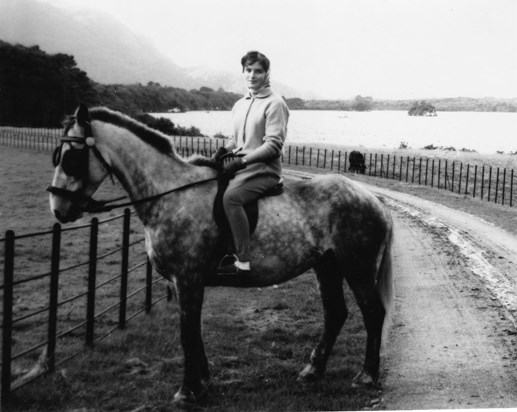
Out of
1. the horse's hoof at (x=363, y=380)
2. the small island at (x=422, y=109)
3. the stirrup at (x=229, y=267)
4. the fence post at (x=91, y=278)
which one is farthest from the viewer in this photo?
the small island at (x=422, y=109)

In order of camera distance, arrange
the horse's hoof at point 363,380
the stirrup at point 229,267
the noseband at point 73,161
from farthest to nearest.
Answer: the horse's hoof at point 363,380 < the stirrup at point 229,267 < the noseband at point 73,161

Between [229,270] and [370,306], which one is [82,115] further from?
[370,306]

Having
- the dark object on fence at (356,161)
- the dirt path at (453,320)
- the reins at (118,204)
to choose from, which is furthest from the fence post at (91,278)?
the dark object on fence at (356,161)

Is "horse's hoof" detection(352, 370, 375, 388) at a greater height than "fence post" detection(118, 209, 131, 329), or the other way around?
"fence post" detection(118, 209, 131, 329)

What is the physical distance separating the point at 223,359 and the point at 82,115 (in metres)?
2.65

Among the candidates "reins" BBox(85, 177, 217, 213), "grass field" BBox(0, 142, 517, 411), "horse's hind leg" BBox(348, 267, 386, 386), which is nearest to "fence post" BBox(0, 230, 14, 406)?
"grass field" BBox(0, 142, 517, 411)

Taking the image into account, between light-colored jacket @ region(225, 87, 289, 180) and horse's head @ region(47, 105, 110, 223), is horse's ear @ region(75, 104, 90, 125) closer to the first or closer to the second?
horse's head @ region(47, 105, 110, 223)

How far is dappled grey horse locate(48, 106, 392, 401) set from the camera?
4.45m

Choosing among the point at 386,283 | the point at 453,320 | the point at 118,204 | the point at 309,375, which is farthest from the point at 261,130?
the point at 453,320

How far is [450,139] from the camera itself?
7586 mm

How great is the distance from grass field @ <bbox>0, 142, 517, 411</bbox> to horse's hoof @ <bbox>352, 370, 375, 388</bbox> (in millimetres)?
78

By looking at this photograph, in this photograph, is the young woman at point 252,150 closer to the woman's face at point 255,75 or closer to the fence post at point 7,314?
the woman's face at point 255,75

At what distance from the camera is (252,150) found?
4688 millimetres

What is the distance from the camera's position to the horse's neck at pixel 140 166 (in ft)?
14.9
